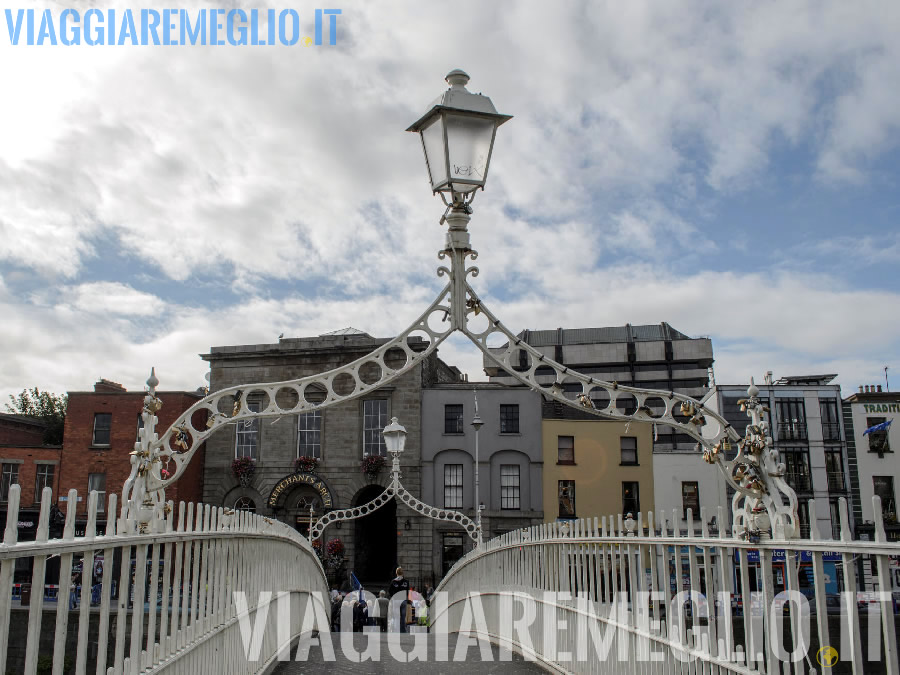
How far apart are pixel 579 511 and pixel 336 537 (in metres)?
10.3

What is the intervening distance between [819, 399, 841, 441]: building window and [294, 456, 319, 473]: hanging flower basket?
24.0 m

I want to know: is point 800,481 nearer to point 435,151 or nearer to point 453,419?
point 453,419

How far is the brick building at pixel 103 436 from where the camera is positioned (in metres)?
33.6

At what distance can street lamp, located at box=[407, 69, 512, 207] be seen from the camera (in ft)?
21.6

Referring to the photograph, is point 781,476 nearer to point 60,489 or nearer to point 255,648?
point 255,648

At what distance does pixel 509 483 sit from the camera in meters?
34.4

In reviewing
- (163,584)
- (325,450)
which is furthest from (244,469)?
(163,584)

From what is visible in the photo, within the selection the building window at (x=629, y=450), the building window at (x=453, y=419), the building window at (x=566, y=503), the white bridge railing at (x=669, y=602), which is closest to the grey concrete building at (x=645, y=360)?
the building window at (x=629, y=450)

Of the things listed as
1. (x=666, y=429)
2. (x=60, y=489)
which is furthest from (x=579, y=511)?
(x=666, y=429)

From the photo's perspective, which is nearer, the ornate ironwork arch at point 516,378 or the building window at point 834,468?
the ornate ironwork arch at point 516,378

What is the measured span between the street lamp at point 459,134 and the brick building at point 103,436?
28.8 m

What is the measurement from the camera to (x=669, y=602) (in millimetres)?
5609

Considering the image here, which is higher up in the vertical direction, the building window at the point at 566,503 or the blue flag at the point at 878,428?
the blue flag at the point at 878,428

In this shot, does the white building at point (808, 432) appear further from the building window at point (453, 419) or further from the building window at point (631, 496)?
the building window at point (453, 419)
